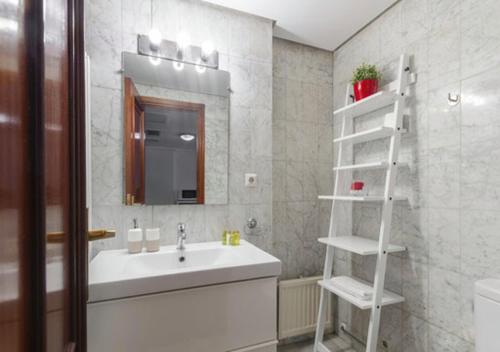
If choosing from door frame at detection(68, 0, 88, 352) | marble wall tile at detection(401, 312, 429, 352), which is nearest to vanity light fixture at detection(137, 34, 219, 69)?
door frame at detection(68, 0, 88, 352)

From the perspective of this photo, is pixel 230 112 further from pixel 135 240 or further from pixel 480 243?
pixel 480 243

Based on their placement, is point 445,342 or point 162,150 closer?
point 445,342

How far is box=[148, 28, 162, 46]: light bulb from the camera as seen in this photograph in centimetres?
147

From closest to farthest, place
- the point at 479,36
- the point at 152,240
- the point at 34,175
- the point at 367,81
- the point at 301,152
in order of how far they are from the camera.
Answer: the point at 34,175
the point at 479,36
the point at 152,240
the point at 367,81
the point at 301,152

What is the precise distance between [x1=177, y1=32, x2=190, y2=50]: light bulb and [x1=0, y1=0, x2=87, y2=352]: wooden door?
1118 mm

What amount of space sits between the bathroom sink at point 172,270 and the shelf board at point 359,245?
1.68 feet

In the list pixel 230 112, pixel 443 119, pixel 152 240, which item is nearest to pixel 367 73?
pixel 443 119

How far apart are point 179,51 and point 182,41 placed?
2.7 inches

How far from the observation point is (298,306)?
74.5 inches

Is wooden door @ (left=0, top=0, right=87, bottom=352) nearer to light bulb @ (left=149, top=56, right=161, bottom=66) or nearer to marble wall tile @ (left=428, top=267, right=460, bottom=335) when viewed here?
light bulb @ (left=149, top=56, right=161, bottom=66)

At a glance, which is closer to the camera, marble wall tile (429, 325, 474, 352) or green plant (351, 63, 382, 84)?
marble wall tile (429, 325, 474, 352)

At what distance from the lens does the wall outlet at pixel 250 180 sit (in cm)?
171

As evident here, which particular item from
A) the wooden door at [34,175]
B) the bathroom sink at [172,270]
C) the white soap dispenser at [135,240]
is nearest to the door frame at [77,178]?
the wooden door at [34,175]

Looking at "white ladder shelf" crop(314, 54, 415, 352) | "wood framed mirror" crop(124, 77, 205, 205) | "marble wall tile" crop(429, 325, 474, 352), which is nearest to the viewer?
"marble wall tile" crop(429, 325, 474, 352)
